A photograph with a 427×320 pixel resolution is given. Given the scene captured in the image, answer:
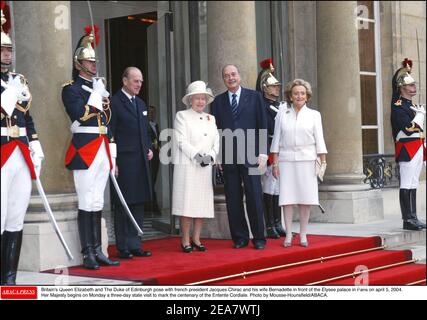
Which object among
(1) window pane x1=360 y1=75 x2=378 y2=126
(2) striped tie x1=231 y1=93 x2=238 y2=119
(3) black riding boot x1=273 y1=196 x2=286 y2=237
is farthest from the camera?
(1) window pane x1=360 y1=75 x2=378 y2=126

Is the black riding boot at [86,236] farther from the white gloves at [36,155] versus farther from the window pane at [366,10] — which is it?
the window pane at [366,10]

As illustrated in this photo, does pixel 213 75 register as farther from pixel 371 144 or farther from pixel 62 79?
pixel 371 144

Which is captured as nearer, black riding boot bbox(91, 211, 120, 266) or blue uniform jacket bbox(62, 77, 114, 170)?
blue uniform jacket bbox(62, 77, 114, 170)

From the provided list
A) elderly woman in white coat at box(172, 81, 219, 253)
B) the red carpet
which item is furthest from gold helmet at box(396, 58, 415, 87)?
elderly woman in white coat at box(172, 81, 219, 253)

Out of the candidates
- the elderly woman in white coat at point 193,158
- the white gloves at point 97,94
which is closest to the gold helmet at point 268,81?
the elderly woman in white coat at point 193,158

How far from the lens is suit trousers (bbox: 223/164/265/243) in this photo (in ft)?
27.8

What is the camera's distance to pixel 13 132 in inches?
217

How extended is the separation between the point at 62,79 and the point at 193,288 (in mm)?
2998

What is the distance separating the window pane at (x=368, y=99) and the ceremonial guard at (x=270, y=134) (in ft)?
14.8

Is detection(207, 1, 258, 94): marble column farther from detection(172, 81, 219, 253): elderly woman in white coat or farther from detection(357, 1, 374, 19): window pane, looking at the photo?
detection(357, 1, 374, 19): window pane

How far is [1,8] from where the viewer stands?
5.38 m

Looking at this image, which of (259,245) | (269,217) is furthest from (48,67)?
(269,217)

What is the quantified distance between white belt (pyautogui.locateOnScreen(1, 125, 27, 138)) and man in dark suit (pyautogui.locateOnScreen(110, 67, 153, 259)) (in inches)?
90.9

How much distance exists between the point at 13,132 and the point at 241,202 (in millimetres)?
3552
